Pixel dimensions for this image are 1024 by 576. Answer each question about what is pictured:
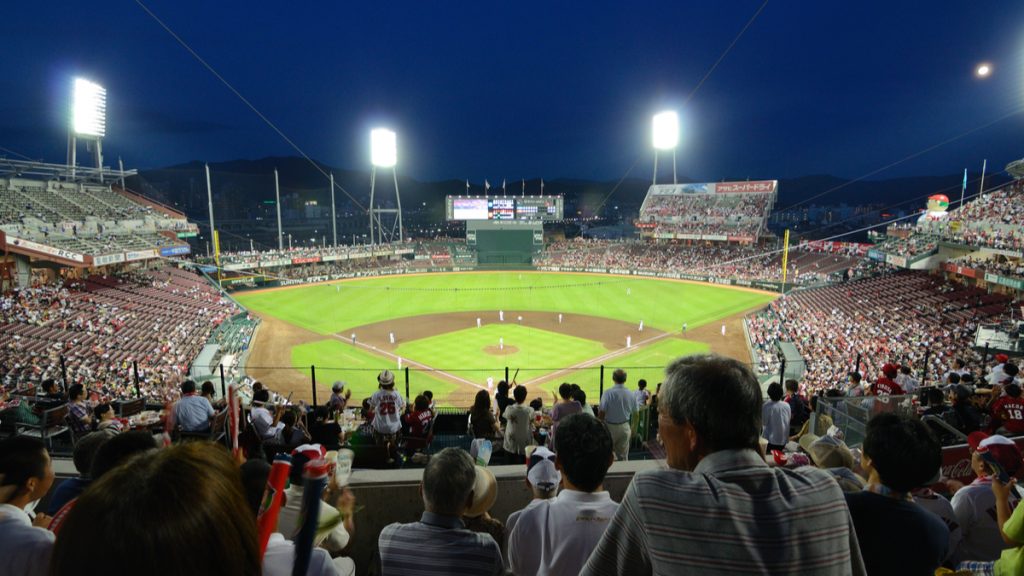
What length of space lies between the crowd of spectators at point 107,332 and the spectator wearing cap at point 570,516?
568 inches

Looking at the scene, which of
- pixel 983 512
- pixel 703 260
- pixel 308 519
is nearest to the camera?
pixel 308 519

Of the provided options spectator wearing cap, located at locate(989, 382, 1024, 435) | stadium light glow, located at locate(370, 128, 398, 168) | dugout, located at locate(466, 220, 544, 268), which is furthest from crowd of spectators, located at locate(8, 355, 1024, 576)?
stadium light glow, located at locate(370, 128, 398, 168)

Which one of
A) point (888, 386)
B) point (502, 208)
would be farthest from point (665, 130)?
point (888, 386)

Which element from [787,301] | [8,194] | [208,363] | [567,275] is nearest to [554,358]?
[208,363]

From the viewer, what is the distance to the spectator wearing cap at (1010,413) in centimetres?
654

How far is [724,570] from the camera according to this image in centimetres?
163

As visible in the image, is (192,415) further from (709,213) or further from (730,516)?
(709,213)

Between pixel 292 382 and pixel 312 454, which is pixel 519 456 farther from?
pixel 292 382

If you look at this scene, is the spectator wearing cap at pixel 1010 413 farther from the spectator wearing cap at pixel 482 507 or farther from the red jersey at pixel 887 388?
the spectator wearing cap at pixel 482 507

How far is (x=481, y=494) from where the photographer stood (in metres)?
3.07

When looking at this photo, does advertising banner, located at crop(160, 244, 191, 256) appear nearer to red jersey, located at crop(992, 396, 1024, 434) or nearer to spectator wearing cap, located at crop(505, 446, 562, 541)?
spectator wearing cap, located at crop(505, 446, 562, 541)

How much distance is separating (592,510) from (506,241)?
66.7 meters

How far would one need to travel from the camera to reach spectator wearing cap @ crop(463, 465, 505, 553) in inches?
120

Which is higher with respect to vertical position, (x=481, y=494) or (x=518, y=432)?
(x=481, y=494)
